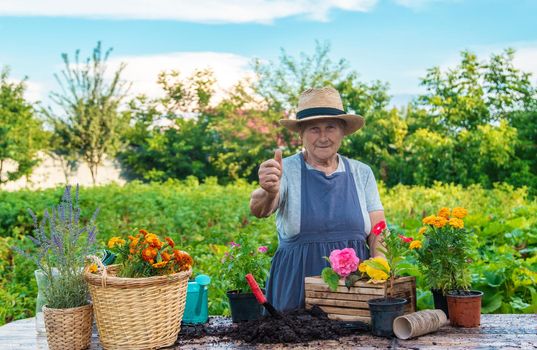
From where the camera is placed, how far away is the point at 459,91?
16203 mm

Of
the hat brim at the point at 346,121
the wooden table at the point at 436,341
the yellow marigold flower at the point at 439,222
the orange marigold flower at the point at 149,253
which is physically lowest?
the wooden table at the point at 436,341

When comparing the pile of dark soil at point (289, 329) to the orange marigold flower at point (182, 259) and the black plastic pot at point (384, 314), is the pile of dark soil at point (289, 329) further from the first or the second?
the orange marigold flower at point (182, 259)

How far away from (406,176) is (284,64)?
6935 mm

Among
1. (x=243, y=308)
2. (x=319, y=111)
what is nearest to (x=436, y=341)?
(x=243, y=308)

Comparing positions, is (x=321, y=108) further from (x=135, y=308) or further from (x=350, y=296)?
(x=135, y=308)

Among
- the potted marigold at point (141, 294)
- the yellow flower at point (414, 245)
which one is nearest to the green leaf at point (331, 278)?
the yellow flower at point (414, 245)

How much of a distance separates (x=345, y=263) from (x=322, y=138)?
693mm

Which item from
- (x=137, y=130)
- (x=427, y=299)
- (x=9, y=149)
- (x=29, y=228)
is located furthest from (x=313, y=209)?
(x=137, y=130)

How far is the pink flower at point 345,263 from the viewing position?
243 centimetres

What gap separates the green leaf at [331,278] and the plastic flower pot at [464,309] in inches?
17.0

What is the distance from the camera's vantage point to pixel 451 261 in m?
2.43

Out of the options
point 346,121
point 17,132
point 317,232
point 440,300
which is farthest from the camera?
point 17,132

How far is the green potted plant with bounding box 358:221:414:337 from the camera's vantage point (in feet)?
7.48

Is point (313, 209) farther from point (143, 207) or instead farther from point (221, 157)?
point (221, 157)
